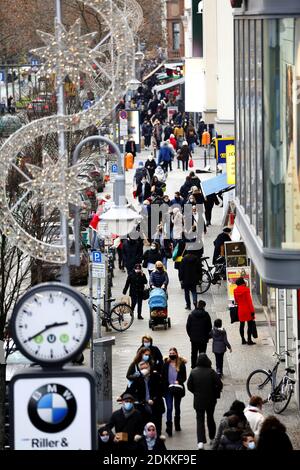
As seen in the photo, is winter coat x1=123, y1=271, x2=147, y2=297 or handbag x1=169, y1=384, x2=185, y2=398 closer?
handbag x1=169, y1=384, x2=185, y2=398

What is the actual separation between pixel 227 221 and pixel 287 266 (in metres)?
24.3

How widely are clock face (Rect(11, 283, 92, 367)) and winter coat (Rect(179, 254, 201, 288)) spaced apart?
2089cm

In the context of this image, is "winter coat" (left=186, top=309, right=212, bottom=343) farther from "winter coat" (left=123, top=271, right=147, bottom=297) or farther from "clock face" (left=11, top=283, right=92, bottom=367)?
"clock face" (left=11, top=283, right=92, bottom=367)

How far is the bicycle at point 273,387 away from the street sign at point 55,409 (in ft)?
39.3

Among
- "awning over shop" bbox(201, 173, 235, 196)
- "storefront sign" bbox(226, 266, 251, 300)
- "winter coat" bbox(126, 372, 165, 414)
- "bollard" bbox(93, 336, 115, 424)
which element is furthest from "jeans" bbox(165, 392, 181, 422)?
"awning over shop" bbox(201, 173, 235, 196)

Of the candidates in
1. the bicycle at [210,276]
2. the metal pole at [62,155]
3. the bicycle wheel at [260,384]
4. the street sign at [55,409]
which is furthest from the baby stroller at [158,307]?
the street sign at [55,409]

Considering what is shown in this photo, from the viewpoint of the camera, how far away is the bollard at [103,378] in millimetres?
24609

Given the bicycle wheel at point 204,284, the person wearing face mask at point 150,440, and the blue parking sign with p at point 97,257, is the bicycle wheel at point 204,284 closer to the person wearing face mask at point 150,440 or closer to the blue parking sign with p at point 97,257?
the blue parking sign with p at point 97,257

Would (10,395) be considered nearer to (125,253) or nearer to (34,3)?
(125,253)

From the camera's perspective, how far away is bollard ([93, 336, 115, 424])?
24.6 metres

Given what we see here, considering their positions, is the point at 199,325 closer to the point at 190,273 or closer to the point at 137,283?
the point at 137,283

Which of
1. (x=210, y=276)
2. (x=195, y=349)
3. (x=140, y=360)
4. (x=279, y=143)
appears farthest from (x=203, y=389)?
(x=210, y=276)

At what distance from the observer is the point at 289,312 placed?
27953 millimetres

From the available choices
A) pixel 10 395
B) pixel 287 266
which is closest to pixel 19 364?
pixel 287 266
